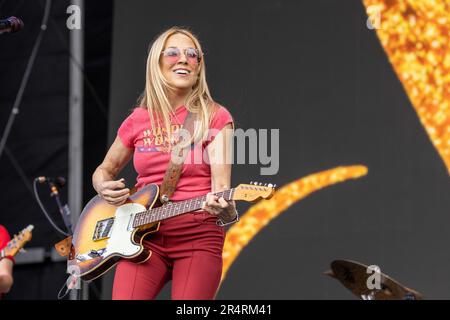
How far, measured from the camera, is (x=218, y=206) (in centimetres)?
396

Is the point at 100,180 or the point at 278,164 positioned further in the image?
the point at 278,164

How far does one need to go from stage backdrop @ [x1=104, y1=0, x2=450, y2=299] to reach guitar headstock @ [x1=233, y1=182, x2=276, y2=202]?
9.02 ft

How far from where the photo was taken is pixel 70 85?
7.09 m

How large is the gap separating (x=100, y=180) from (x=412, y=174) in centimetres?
295

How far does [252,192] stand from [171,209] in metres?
0.39

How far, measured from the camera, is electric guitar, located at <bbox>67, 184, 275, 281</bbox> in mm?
4004

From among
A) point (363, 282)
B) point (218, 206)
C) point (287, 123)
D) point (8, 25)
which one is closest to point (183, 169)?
point (218, 206)

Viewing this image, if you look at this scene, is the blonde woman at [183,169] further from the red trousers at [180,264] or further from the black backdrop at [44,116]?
the black backdrop at [44,116]

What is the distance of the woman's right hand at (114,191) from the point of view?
169 inches

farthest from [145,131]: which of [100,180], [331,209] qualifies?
[331,209]

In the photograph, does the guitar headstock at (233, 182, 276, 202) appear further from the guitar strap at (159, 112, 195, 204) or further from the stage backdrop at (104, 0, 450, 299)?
the stage backdrop at (104, 0, 450, 299)

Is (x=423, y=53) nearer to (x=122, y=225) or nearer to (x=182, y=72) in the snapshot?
(x=182, y=72)

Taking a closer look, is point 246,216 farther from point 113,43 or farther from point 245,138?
point 113,43

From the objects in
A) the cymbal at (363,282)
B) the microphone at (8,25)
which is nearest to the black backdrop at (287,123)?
the cymbal at (363,282)
